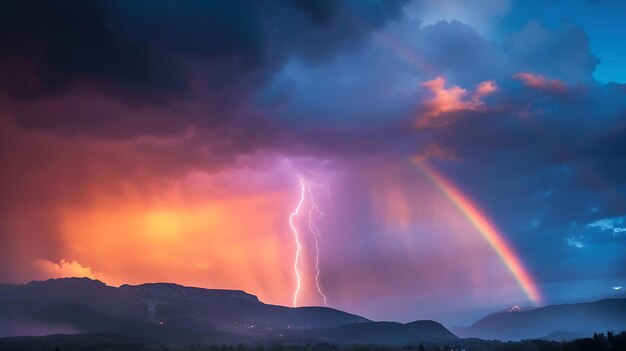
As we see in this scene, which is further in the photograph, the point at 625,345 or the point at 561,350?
the point at 561,350

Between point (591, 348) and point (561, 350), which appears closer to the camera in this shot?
point (591, 348)

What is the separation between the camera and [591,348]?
171m

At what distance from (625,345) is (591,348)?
12396 mm

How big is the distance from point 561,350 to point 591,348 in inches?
601

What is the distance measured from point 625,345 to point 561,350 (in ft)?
65.8

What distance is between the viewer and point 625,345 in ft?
570

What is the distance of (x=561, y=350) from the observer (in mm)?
185375
